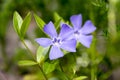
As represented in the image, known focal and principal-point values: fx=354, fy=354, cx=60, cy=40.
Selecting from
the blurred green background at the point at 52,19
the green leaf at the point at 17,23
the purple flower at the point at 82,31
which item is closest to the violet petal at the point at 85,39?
the purple flower at the point at 82,31

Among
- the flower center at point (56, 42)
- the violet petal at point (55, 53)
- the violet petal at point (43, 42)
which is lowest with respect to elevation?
the violet petal at point (55, 53)

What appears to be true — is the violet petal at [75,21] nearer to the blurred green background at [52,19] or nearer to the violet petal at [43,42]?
the violet petal at [43,42]

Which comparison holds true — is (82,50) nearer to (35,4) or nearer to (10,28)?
(35,4)

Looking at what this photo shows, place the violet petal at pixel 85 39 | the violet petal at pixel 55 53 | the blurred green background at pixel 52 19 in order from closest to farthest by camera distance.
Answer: the violet petal at pixel 55 53 < the violet petal at pixel 85 39 < the blurred green background at pixel 52 19

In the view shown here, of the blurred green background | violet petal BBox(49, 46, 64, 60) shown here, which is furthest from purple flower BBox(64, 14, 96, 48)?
the blurred green background

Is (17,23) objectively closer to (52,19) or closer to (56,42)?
(56,42)

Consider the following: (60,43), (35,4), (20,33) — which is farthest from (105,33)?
(35,4)

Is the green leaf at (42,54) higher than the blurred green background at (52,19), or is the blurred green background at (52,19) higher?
the green leaf at (42,54)

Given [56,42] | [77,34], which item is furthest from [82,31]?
[56,42]

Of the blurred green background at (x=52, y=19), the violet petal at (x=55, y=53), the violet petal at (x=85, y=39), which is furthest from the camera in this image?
the blurred green background at (x=52, y=19)
